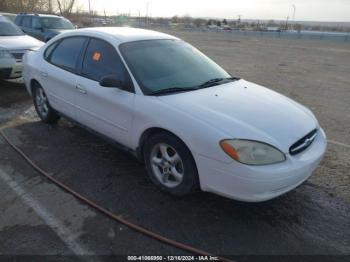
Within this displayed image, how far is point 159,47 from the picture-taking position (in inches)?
169

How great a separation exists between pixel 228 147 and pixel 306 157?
830 mm

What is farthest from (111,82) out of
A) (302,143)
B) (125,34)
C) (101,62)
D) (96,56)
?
(302,143)

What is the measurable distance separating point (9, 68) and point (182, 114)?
5.75m

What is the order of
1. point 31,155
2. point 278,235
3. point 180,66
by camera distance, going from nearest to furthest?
point 278,235 < point 180,66 < point 31,155

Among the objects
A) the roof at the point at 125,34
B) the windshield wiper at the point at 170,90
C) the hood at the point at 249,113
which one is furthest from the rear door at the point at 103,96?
the hood at the point at 249,113

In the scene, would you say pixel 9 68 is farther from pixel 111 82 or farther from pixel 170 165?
pixel 170 165

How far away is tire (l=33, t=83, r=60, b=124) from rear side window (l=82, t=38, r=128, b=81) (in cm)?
138

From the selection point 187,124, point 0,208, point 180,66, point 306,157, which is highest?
point 180,66

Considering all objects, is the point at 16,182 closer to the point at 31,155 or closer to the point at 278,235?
the point at 31,155

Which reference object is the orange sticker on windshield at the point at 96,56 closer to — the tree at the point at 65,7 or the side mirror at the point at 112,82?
the side mirror at the point at 112,82

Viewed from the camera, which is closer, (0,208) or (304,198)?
(0,208)

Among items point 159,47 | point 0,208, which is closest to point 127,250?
point 0,208

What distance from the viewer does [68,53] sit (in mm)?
4758

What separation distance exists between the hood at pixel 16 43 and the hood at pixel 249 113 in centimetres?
581
